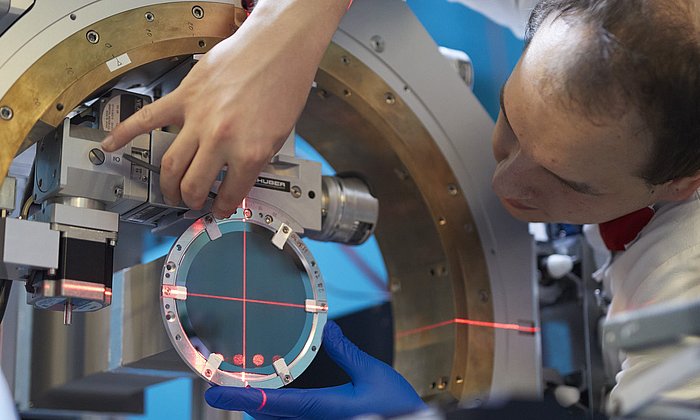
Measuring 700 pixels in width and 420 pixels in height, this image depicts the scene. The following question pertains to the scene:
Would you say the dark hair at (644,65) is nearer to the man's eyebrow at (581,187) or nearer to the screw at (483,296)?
the man's eyebrow at (581,187)

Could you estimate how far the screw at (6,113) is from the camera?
1.13 meters

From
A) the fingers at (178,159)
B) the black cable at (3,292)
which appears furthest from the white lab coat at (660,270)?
the black cable at (3,292)

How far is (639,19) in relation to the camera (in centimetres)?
125

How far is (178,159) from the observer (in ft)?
3.92

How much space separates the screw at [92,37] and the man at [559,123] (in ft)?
0.39

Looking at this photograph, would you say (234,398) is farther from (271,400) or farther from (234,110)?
(234,110)

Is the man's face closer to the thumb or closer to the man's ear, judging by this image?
the man's ear

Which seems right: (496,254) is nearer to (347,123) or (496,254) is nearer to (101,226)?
(347,123)

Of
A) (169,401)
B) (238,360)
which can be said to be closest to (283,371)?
(238,360)

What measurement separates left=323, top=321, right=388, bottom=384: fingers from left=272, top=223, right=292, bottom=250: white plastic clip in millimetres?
141

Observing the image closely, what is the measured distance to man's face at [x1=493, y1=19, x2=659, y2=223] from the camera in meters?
1.28

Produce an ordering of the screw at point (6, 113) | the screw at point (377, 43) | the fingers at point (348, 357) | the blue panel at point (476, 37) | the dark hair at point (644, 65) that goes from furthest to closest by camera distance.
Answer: the blue panel at point (476, 37) → the screw at point (377, 43) → the fingers at point (348, 357) → the dark hair at point (644, 65) → the screw at point (6, 113)

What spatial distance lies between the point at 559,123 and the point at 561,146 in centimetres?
3

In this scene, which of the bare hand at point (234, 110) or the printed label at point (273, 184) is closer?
the bare hand at point (234, 110)
